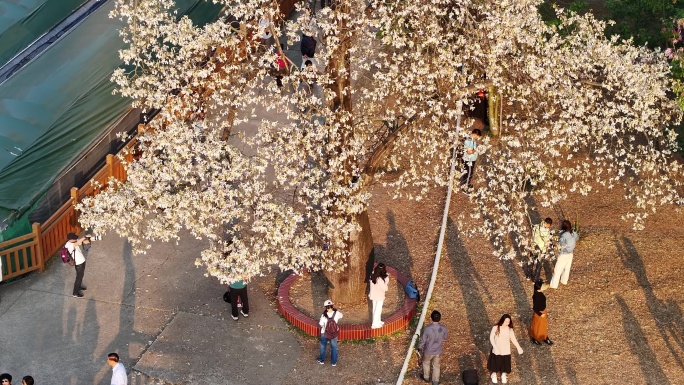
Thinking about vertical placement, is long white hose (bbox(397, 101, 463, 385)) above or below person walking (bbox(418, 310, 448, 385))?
above

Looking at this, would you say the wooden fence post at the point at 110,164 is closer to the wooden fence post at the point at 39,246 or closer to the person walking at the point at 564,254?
the wooden fence post at the point at 39,246

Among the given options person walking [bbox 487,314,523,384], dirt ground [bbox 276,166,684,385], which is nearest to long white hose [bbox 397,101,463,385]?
dirt ground [bbox 276,166,684,385]

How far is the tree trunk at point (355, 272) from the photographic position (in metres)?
18.0

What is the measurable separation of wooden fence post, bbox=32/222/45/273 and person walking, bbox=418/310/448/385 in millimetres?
8047

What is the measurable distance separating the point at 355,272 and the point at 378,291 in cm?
115

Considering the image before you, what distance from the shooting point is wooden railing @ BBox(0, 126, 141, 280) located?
18938mm

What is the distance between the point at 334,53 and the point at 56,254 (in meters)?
8.08

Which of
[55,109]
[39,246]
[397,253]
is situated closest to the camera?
[39,246]

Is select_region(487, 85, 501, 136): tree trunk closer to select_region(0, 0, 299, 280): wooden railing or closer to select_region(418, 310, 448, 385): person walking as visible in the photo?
select_region(418, 310, 448, 385): person walking

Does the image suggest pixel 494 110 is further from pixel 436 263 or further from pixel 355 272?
pixel 355 272

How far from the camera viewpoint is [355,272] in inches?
717

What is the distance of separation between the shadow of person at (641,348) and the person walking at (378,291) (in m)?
4.56

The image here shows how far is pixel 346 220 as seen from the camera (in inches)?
673

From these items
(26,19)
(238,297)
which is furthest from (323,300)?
(26,19)
